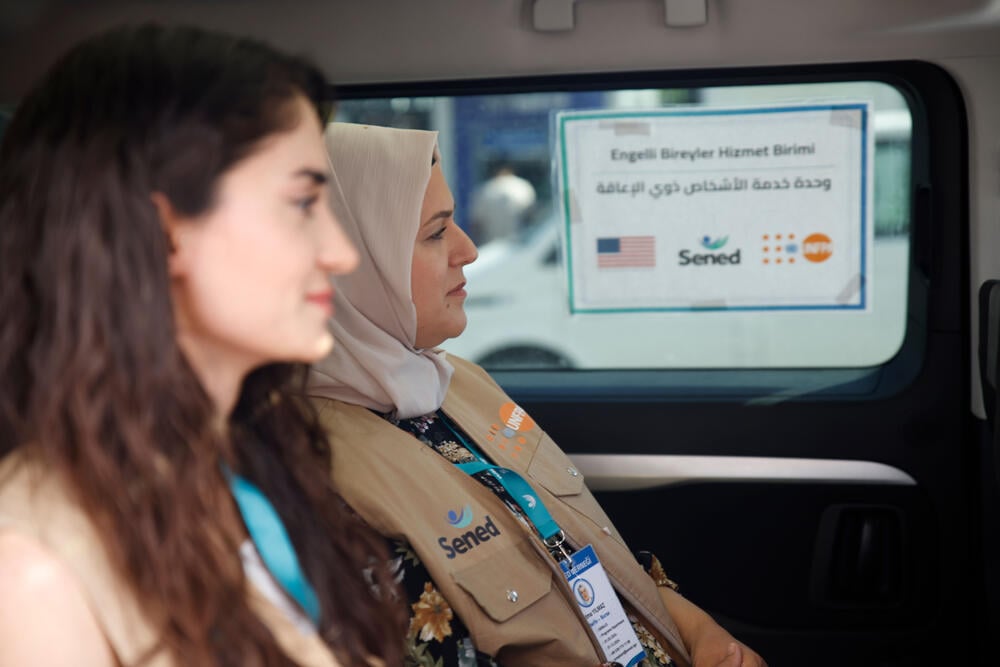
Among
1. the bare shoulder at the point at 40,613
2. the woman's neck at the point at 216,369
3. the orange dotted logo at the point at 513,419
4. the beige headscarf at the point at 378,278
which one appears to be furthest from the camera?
the orange dotted logo at the point at 513,419

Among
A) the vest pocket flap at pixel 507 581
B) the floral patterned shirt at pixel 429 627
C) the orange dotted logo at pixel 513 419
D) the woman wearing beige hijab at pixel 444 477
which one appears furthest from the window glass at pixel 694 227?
the floral patterned shirt at pixel 429 627

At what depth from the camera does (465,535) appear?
1758 millimetres

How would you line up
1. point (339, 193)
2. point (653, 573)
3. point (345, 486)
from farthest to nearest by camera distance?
point (653, 573) → point (339, 193) → point (345, 486)

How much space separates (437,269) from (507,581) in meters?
0.56

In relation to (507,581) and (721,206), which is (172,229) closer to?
(507,581)

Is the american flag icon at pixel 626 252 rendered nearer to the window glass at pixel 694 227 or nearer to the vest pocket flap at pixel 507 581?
the window glass at pixel 694 227

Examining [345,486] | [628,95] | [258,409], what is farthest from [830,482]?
[258,409]

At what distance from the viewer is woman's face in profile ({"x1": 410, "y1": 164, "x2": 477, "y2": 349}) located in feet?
6.41

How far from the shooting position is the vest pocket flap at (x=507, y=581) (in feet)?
5.58

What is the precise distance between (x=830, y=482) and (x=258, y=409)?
1.64 m

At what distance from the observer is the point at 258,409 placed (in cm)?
131

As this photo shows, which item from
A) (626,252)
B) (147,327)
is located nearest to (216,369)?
(147,327)

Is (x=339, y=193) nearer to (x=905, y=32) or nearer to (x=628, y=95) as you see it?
(x=628, y=95)

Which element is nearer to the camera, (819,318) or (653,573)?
(653,573)
